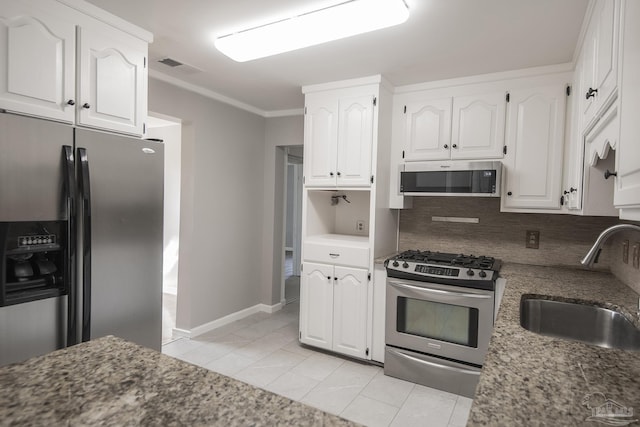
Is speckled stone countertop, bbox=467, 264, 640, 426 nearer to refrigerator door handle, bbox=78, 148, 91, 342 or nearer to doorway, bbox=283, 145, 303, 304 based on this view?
refrigerator door handle, bbox=78, 148, 91, 342

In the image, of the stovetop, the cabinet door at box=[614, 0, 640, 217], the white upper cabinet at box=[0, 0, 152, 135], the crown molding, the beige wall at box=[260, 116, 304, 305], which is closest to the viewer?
the cabinet door at box=[614, 0, 640, 217]

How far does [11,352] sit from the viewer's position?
152cm

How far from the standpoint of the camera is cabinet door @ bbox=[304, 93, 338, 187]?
3084 mm

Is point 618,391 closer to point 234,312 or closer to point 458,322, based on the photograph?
point 458,322

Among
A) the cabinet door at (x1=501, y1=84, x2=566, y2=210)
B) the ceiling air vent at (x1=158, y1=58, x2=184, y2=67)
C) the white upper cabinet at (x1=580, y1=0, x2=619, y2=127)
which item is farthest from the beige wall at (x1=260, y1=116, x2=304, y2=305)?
the white upper cabinet at (x1=580, y1=0, x2=619, y2=127)

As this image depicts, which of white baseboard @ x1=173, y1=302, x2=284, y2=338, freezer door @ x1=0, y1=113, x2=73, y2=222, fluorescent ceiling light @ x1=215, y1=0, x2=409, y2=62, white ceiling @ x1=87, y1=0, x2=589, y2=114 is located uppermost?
white ceiling @ x1=87, y1=0, x2=589, y2=114

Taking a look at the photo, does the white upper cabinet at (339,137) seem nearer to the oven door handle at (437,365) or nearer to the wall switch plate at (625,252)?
the oven door handle at (437,365)

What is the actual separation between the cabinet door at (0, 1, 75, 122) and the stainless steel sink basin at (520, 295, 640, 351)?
250cm

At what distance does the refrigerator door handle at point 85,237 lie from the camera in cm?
174

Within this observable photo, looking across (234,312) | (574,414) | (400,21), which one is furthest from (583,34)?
(234,312)

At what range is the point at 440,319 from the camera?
104 inches

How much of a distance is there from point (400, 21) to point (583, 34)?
107 centimetres

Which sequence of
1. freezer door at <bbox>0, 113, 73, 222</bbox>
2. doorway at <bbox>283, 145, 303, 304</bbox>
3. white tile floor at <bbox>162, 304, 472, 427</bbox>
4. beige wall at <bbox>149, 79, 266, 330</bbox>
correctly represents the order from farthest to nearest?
doorway at <bbox>283, 145, 303, 304</bbox>
beige wall at <bbox>149, 79, 266, 330</bbox>
white tile floor at <bbox>162, 304, 472, 427</bbox>
freezer door at <bbox>0, 113, 73, 222</bbox>

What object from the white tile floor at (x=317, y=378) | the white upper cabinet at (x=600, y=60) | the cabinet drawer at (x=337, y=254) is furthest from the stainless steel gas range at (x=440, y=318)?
the white upper cabinet at (x=600, y=60)
